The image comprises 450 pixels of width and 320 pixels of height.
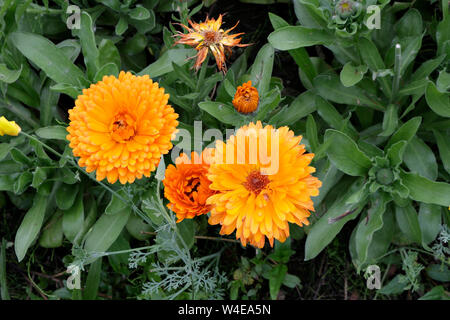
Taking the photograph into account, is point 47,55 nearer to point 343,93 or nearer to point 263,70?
point 263,70

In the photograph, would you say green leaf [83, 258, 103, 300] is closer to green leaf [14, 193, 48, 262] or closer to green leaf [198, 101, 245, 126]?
green leaf [14, 193, 48, 262]

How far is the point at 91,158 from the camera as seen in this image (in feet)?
5.11

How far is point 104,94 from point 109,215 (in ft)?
2.21

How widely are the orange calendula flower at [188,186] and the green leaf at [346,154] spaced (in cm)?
49

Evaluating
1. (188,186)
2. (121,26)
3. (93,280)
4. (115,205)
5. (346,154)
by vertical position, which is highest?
(121,26)

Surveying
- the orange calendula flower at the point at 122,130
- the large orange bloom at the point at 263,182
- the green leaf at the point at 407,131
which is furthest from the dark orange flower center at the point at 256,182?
the green leaf at the point at 407,131

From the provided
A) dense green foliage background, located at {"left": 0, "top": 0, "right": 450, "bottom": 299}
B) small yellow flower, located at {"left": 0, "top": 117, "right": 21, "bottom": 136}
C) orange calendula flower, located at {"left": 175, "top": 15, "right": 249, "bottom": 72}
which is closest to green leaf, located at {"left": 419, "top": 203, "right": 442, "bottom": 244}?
dense green foliage background, located at {"left": 0, "top": 0, "right": 450, "bottom": 299}

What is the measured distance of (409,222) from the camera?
1984 mm

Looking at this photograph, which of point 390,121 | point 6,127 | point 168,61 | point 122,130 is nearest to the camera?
point 6,127

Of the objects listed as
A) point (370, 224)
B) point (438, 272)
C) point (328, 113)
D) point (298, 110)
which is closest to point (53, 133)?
point (298, 110)

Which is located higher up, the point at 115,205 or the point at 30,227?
the point at 115,205

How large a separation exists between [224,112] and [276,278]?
985mm

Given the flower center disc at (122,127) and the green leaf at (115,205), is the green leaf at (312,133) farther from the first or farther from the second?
the green leaf at (115,205)

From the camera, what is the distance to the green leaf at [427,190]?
5.65 feet
